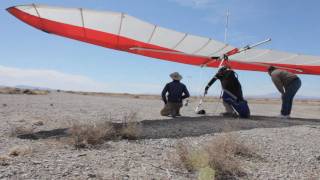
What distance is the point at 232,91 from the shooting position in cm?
1385

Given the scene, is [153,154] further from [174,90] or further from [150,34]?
[174,90]

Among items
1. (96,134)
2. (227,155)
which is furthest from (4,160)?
(227,155)

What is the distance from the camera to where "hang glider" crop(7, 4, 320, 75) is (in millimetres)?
10461

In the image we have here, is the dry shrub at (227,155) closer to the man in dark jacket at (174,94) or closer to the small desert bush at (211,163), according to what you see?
the small desert bush at (211,163)

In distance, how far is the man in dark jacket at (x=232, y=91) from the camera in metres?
13.6

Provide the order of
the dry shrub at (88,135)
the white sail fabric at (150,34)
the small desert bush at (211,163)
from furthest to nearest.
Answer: the white sail fabric at (150,34) → the dry shrub at (88,135) → the small desert bush at (211,163)

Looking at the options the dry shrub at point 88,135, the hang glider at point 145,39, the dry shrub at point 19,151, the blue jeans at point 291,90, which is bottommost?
the dry shrub at point 19,151

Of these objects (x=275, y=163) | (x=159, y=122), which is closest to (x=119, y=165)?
(x=275, y=163)

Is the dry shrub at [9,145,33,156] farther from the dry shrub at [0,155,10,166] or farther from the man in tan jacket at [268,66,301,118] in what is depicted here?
the man in tan jacket at [268,66,301,118]

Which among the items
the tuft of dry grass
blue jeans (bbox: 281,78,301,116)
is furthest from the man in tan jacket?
the tuft of dry grass

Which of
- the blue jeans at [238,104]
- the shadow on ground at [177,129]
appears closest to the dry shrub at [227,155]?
the shadow on ground at [177,129]

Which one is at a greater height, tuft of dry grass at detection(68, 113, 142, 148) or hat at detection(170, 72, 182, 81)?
hat at detection(170, 72, 182, 81)

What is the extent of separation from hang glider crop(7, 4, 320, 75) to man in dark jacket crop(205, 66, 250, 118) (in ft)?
5.31

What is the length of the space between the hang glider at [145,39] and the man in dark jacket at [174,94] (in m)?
1.13
